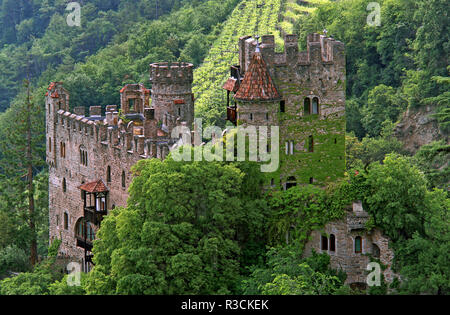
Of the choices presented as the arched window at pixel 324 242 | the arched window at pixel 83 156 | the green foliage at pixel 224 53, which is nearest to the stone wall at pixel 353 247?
the arched window at pixel 324 242

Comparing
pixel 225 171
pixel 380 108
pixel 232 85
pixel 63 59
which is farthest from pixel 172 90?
pixel 63 59

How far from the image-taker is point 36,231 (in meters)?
95.8

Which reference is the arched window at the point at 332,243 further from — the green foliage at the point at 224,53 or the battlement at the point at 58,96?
the green foliage at the point at 224,53

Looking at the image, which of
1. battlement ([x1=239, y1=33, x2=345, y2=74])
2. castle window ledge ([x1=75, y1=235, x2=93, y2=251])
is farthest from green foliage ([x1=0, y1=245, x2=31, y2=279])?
battlement ([x1=239, y1=33, x2=345, y2=74])

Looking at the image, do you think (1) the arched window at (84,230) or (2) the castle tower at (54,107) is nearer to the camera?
(1) the arched window at (84,230)

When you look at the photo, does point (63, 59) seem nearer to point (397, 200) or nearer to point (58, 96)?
point (58, 96)

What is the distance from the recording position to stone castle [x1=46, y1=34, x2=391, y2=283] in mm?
67688

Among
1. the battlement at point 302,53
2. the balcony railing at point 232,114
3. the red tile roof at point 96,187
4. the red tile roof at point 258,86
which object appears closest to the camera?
the red tile roof at point 258,86

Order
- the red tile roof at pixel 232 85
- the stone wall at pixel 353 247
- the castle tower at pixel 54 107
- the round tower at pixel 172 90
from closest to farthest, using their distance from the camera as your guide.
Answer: the stone wall at pixel 353 247 < the red tile roof at pixel 232 85 < the round tower at pixel 172 90 < the castle tower at pixel 54 107

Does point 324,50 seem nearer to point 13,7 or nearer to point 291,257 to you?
point 291,257

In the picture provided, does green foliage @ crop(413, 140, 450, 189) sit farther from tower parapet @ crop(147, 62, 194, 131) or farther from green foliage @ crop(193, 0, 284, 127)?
green foliage @ crop(193, 0, 284, 127)

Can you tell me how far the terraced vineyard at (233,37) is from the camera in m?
111

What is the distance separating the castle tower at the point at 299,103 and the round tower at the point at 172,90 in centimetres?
1149

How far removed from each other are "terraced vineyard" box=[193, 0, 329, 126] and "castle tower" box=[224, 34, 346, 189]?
37.7 metres
